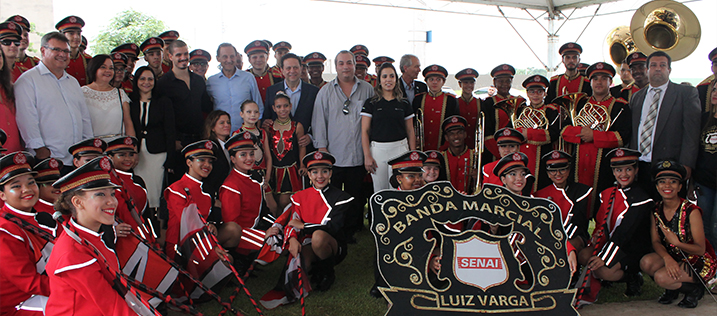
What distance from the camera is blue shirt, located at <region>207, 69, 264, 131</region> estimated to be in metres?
5.51

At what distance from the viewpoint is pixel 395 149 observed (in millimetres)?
5059

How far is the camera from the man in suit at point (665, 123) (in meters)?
4.46

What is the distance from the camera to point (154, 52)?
5.60 metres

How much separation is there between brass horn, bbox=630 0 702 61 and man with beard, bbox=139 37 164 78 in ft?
21.2

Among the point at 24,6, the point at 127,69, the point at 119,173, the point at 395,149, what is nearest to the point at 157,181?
the point at 119,173

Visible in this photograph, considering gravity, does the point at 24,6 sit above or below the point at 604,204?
above

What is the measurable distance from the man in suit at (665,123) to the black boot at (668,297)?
0.93 m

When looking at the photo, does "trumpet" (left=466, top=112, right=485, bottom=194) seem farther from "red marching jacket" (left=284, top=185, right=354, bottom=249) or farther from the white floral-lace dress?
the white floral-lace dress

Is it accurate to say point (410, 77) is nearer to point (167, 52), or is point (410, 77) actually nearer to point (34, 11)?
point (167, 52)

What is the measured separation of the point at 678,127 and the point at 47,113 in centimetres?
567

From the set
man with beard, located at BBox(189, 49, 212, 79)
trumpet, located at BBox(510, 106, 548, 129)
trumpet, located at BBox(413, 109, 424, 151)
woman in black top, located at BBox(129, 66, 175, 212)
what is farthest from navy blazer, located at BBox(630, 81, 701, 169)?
man with beard, located at BBox(189, 49, 212, 79)

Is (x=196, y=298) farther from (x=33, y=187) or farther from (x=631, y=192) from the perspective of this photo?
(x=631, y=192)

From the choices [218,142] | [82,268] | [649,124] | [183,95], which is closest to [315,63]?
[183,95]

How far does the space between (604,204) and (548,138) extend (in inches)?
37.3
